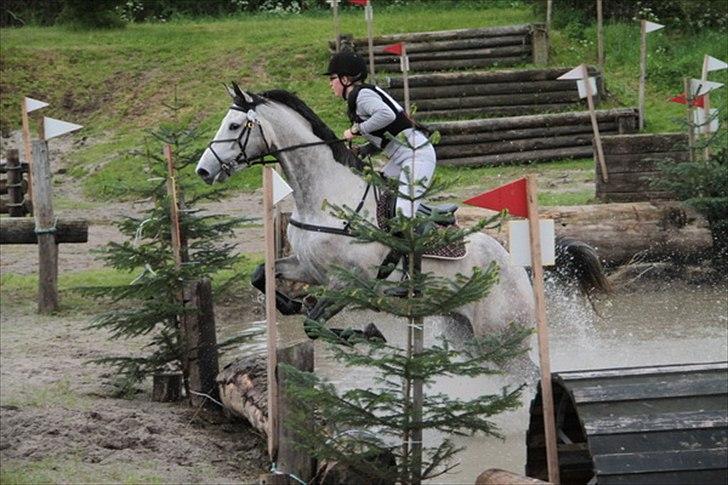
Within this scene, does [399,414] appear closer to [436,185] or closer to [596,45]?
[436,185]

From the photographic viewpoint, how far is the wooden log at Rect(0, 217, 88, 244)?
11.9 m

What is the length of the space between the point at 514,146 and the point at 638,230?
256 inches

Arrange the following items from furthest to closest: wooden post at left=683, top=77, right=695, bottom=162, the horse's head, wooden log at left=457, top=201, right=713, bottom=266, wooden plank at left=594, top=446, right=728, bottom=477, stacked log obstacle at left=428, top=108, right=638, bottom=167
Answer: stacked log obstacle at left=428, top=108, right=638, bottom=167
wooden post at left=683, top=77, right=695, bottom=162
wooden log at left=457, top=201, right=713, bottom=266
the horse's head
wooden plank at left=594, top=446, right=728, bottom=477

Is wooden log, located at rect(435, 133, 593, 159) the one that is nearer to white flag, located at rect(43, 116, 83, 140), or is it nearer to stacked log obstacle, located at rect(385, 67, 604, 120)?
stacked log obstacle, located at rect(385, 67, 604, 120)

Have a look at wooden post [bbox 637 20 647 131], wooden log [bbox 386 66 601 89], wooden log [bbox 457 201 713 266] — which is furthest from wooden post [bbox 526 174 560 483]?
wooden log [bbox 386 66 601 89]

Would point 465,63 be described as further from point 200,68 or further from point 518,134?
point 200,68

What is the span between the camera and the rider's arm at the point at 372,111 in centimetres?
848

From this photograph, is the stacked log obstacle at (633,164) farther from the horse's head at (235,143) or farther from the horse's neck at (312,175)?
the horse's head at (235,143)

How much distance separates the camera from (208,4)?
2805 centimetres

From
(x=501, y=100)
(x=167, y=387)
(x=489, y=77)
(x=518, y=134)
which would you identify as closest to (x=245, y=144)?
(x=167, y=387)

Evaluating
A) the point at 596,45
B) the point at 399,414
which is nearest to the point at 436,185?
the point at 399,414

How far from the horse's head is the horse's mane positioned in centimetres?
16

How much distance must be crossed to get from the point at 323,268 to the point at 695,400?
3.02m

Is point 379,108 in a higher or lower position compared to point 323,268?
higher
